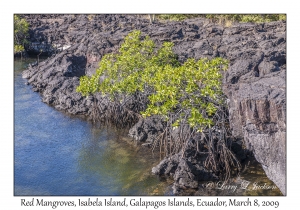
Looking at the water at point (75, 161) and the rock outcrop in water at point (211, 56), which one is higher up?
the rock outcrop in water at point (211, 56)

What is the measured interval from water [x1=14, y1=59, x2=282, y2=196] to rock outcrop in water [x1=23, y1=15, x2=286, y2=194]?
4.02 ft

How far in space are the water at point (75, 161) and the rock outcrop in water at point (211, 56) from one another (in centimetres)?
174

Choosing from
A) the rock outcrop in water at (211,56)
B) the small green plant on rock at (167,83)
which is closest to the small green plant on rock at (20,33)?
the rock outcrop in water at (211,56)

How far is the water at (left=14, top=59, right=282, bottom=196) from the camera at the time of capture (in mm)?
24562

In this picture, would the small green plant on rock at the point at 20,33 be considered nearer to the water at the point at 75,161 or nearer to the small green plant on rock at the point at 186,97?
the water at the point at 75,161

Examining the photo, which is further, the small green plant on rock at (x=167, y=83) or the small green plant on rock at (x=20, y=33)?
the small green plant on rock at (x=20, y=33)

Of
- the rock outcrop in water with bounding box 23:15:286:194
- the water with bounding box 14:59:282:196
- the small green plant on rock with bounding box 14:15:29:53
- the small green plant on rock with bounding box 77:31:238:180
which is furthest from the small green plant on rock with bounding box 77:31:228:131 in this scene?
the small green plant on rock with bounding box 14:15:29:53

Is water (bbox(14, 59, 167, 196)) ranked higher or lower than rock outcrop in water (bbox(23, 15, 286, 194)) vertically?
lower

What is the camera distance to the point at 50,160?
28969mm

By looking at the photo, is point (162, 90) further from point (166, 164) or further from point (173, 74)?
point (166, 164)

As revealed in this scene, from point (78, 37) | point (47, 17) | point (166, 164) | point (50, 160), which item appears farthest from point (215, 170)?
point (47, 17)

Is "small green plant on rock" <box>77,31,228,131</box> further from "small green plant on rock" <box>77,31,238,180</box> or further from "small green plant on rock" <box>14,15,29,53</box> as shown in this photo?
"small green plant on rock" <box>14,15,29,53</box>

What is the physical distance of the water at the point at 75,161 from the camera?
2491cm

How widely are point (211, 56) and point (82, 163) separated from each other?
17041 mm
